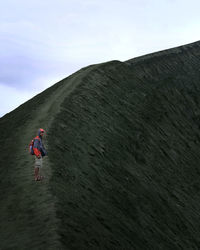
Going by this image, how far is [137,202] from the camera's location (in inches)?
830

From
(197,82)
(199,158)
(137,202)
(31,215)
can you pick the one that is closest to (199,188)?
(199,158)

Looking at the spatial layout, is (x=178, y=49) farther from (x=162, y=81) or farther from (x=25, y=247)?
(x=25, y=247)

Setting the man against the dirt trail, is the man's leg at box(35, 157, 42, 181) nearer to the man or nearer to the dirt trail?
the man

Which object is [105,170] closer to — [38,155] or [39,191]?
[38,155]

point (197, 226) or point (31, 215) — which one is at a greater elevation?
point (31, 215)

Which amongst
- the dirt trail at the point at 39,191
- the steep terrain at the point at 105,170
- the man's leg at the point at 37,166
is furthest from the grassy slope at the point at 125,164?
the man's leg at the point at 37,166

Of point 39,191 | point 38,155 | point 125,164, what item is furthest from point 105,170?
point 39,191

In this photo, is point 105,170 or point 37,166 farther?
point 105,170

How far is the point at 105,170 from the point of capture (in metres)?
21.8

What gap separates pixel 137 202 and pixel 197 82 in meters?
38.2

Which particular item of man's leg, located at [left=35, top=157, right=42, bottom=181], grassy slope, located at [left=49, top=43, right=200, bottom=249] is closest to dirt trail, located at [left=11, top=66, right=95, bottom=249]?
man's leg, located at [left=35, top=157, right=42, bottom=181]

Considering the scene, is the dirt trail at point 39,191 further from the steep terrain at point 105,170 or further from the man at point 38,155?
the man at point 38,155

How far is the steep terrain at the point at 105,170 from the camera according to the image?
46.7 ft

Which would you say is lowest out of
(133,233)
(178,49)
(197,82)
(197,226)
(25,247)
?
(197,226)
